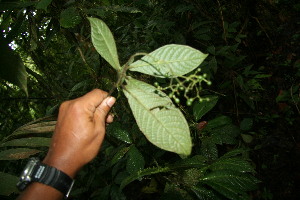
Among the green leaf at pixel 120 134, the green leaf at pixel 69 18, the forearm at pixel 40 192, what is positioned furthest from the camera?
the green leaf at pixel 120 134

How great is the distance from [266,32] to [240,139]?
1449 millimetres

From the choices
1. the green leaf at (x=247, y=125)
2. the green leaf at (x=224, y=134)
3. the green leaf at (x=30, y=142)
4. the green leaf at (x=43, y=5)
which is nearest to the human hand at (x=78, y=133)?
the green leaf at (x=30, y=142)

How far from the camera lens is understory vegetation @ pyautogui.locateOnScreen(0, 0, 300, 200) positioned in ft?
3.43

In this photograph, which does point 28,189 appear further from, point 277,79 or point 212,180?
point 277,79

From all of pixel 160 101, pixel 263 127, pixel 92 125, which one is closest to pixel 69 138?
pixel 92 125

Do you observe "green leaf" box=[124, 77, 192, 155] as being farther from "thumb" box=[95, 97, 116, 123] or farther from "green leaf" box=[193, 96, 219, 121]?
"green leaf" box=[193, 96, 219, 121]

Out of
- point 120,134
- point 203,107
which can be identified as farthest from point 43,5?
point 203,107

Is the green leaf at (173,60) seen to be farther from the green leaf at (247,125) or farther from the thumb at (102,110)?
the green leaf at (247,125)

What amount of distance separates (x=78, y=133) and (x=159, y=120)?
1.04 ft

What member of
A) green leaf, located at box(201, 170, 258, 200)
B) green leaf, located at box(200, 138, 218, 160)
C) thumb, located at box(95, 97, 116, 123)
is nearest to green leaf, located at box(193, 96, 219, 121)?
green leaf, located at box(200, 138, 218, 160)

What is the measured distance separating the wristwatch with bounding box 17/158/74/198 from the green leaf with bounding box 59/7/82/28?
57 cm

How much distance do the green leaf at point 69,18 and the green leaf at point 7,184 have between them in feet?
2.13

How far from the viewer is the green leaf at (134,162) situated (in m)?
1.21

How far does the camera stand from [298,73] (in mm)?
2297
